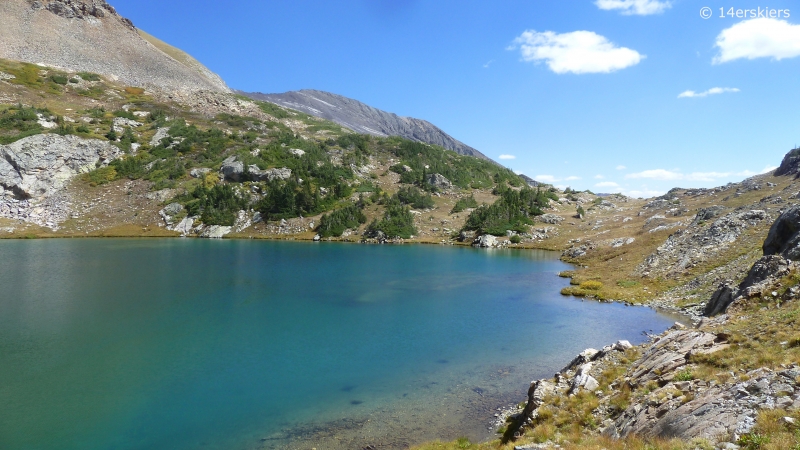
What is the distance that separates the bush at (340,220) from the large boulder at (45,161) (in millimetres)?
60399

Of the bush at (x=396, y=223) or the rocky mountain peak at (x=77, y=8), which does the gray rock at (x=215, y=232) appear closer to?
the bush at (x=396, y=223)

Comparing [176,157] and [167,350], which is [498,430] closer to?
[167,350]

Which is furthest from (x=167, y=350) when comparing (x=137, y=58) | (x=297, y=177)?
(x=137, y=58)

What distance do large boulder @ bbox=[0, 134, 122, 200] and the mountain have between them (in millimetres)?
58025

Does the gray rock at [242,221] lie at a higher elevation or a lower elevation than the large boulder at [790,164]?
lower

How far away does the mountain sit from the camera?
141m

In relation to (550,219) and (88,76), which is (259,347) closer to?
(550,219)

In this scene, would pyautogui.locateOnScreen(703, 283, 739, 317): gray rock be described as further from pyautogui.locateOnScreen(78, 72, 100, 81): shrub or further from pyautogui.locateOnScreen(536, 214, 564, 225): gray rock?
pyautogui.locateOnScreen(78, 72, 100, 81): shrub

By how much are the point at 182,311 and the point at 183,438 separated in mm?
19666

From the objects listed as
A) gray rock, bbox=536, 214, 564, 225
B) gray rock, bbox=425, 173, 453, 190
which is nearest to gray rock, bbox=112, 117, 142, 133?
gray rock, bbox=425, 173, 453, 190

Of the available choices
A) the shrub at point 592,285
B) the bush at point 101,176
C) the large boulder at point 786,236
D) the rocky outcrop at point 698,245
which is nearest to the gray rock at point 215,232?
the bush at point 101,176

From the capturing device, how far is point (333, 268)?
2221 inches

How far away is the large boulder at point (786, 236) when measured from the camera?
2225cm

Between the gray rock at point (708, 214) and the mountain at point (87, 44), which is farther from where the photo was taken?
the mountain at point (87, 44)
